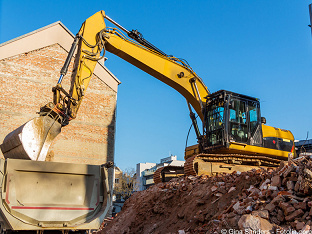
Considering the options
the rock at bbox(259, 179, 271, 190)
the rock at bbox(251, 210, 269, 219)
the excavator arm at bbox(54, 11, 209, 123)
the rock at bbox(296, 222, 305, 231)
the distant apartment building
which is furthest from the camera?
the distant apartment building

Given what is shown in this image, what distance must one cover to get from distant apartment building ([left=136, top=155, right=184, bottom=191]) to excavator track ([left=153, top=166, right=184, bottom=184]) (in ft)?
185

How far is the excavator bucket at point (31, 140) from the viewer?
319 inches

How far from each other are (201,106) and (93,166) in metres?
7.05

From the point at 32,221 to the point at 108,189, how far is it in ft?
5.48

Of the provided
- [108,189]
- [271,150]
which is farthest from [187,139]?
[108,189]

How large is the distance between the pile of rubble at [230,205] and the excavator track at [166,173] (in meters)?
1.70

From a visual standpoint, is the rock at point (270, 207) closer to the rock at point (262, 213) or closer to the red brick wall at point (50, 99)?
the rock at point (262, 213)

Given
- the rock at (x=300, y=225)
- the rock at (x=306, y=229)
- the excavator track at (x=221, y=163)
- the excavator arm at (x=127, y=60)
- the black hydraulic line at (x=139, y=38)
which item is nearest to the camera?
the rock at (x=306, y=229)

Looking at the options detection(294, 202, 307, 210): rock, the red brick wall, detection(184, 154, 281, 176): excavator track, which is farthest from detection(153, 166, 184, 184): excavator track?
detection(294, 202, 307, 210): rock

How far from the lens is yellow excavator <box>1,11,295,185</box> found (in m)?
10.7

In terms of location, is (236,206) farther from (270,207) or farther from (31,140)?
(31,140)

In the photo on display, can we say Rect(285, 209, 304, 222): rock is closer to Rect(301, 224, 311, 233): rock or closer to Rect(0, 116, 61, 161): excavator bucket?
Rect(301, 224, 311, 233): rock

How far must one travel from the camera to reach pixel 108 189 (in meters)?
7.36

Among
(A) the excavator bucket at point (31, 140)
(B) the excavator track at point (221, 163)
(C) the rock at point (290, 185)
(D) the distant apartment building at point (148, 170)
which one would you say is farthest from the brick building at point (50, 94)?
(D) the distant apartment building at point (148, 170)
